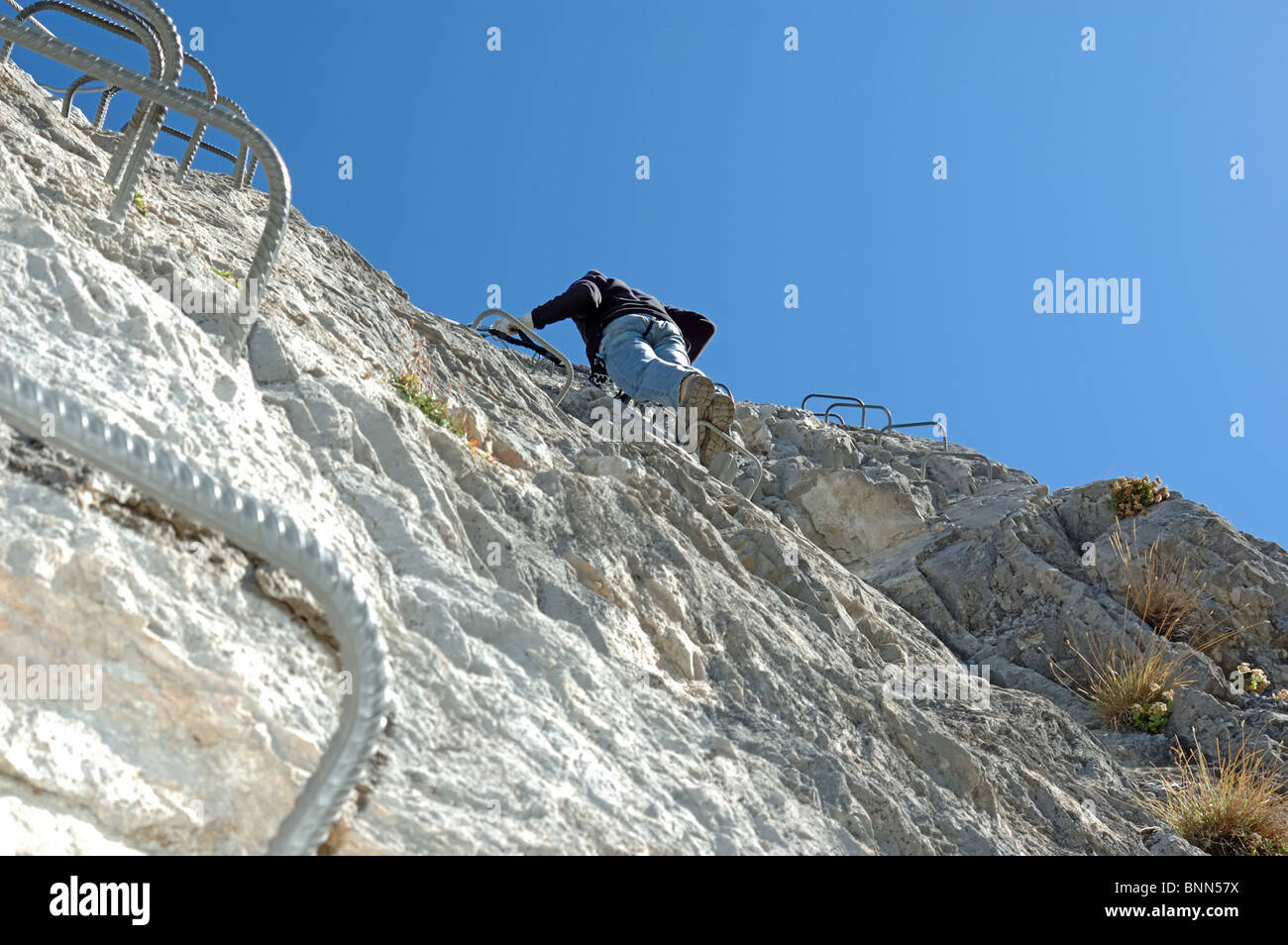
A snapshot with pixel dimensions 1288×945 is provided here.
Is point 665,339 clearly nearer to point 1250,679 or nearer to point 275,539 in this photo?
point 1250,679

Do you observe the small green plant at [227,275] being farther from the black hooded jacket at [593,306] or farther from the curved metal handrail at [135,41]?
the black hooded jacket at [593,306]

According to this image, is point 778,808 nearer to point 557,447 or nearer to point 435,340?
point 557,447

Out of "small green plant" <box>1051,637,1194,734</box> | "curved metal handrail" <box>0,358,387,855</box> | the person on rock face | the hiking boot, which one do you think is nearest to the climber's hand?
the person on rock face

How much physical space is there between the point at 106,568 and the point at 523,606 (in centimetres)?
130

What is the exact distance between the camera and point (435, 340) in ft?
20.7

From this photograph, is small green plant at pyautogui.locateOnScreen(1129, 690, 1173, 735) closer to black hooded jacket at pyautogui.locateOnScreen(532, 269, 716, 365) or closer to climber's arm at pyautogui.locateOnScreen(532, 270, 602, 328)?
black hooded jacket at pyautogui.locateOnScreen(532, 269, 716, 365)

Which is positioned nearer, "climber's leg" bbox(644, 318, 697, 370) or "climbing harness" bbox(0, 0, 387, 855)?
"climbing harness" bbox(0, 0, 387, 855)

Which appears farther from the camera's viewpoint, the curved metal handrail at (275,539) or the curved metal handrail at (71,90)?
the curved metal handrail at (71,90)

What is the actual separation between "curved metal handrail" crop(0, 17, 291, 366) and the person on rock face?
336cm

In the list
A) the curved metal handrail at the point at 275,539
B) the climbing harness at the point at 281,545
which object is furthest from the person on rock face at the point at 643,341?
the curved metal handrail at the point at 275,539

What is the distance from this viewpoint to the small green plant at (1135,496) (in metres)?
9.48

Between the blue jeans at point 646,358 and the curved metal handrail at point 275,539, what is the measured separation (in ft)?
16.2

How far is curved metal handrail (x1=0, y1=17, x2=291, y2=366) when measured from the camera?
3438mm
